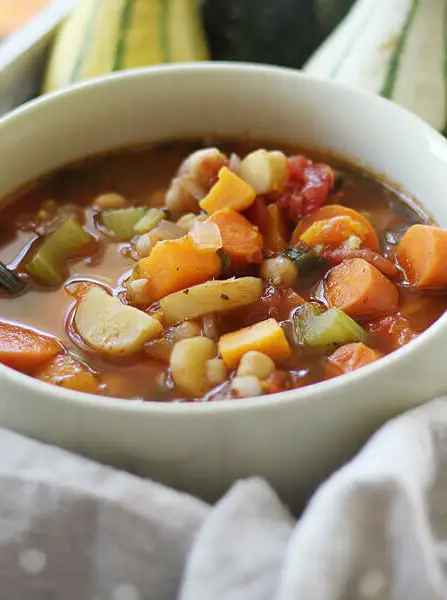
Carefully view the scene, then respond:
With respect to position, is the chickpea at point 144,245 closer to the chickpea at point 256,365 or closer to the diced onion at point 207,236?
the diced onion at point 207,236

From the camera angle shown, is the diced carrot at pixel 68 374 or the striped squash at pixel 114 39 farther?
the striped squash at pixel 114 39

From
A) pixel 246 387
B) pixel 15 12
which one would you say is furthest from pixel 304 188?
pixel 15 12

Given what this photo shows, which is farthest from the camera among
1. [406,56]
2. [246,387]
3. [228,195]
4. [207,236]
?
[406,56]

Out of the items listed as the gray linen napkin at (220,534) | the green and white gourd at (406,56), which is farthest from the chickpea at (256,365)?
the green and white gourd at (406,56)

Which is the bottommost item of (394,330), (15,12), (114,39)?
(394,330)

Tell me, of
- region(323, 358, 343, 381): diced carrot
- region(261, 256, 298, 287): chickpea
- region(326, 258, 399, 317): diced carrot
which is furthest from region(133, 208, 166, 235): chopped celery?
region(323, 358, 343, 381): diced carrot

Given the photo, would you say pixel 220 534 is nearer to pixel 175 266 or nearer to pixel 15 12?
pixel 175 266
